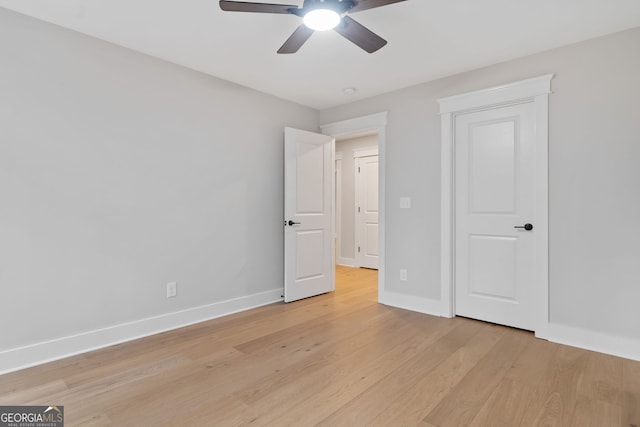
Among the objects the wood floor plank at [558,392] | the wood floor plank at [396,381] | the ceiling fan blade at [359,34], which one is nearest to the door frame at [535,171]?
the wood floor plank at [558,392]

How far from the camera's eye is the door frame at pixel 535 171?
9.29 feet

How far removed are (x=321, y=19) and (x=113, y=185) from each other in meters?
2.03

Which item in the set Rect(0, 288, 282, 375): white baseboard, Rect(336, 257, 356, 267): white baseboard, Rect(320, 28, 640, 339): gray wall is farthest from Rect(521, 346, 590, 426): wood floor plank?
Rect(336, 257, 356, 267): white baseboard

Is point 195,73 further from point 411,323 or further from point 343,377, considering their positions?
point 411,323

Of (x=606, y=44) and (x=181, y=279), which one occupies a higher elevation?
(x=606, y=44)

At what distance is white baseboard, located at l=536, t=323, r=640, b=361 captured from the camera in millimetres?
2471

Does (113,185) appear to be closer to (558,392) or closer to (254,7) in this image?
(254,7)

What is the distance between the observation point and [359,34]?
2.13m

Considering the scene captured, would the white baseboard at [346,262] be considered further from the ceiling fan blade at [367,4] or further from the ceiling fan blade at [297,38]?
the ceiling fan blade at [367,4]

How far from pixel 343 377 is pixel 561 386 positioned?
1.32 m

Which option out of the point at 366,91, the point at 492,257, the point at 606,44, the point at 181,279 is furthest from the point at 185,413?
the point at 606,44

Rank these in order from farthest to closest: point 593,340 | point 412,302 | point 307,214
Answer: point 307,214 < point 412,302 < point 593,340

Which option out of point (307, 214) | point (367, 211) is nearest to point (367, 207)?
point (367, 211)

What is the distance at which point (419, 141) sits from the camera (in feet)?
11.8
